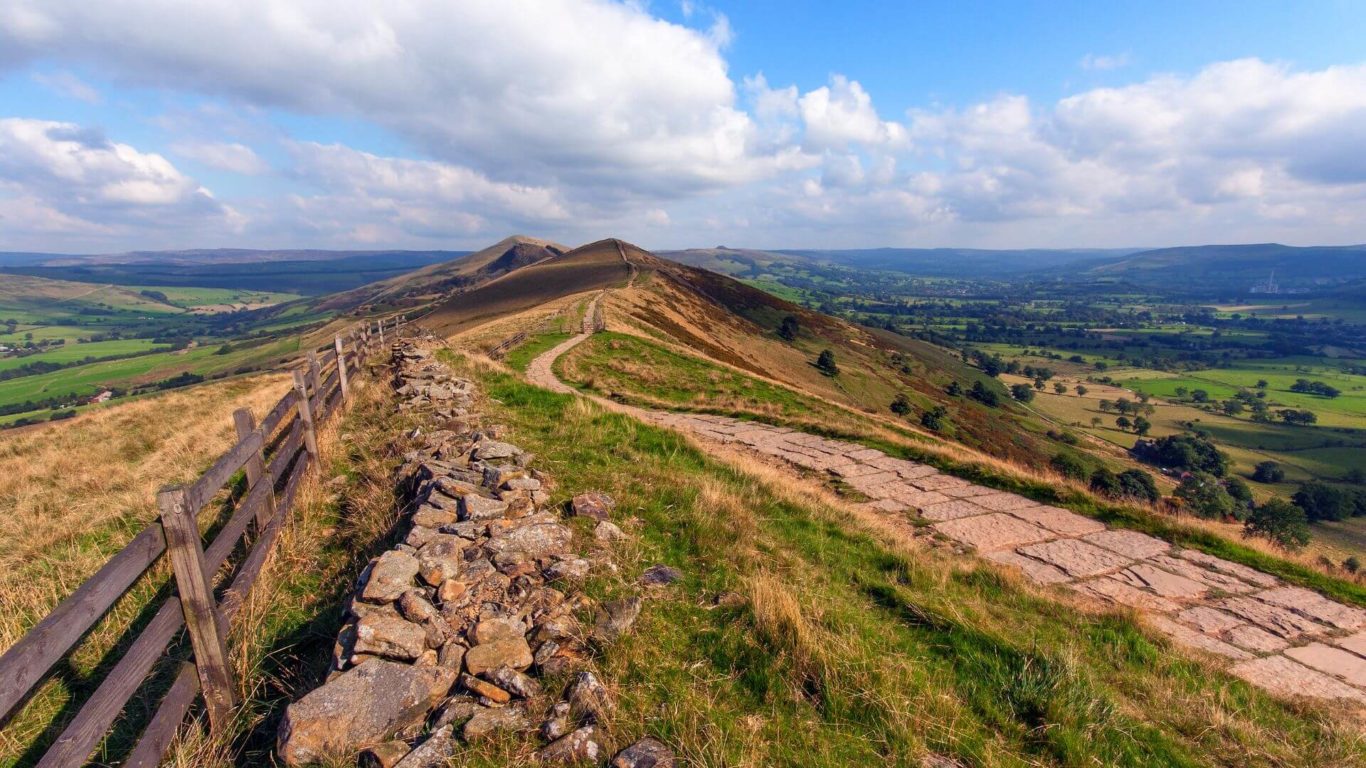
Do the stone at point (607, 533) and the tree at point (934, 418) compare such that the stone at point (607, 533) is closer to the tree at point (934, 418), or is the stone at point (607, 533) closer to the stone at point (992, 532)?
the stone at point (992, 532)

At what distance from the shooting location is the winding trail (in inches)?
244

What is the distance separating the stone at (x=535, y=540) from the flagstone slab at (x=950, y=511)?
6.74 m

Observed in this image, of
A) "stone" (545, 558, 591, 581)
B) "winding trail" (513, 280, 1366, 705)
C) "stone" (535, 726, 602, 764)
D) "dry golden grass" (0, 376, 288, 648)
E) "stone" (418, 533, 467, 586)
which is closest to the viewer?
"stone" (535, 726, 602, 764)

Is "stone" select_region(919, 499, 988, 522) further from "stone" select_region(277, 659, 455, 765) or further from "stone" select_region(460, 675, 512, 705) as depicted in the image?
"stone" select_region(277, 659, 455, 765)

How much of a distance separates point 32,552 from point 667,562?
7559 millimetres

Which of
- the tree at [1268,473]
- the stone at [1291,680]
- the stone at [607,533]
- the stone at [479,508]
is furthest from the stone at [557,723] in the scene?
the tree at [1268,473]

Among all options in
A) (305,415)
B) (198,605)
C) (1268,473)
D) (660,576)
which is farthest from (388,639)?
(1268,473)

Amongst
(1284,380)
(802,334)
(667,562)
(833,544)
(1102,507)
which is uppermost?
(667,562)

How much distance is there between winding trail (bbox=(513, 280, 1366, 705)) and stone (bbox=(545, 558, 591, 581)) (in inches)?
227

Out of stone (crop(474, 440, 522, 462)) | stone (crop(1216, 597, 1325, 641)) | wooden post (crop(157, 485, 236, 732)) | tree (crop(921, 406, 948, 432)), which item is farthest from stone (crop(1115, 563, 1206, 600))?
tree (crop(921, 406, 948, 432))

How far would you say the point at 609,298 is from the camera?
49.2 m

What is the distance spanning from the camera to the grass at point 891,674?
390 cm

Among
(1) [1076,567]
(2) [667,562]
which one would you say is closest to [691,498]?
(2) [667,562]

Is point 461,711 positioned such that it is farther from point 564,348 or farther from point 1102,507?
point 564,348
